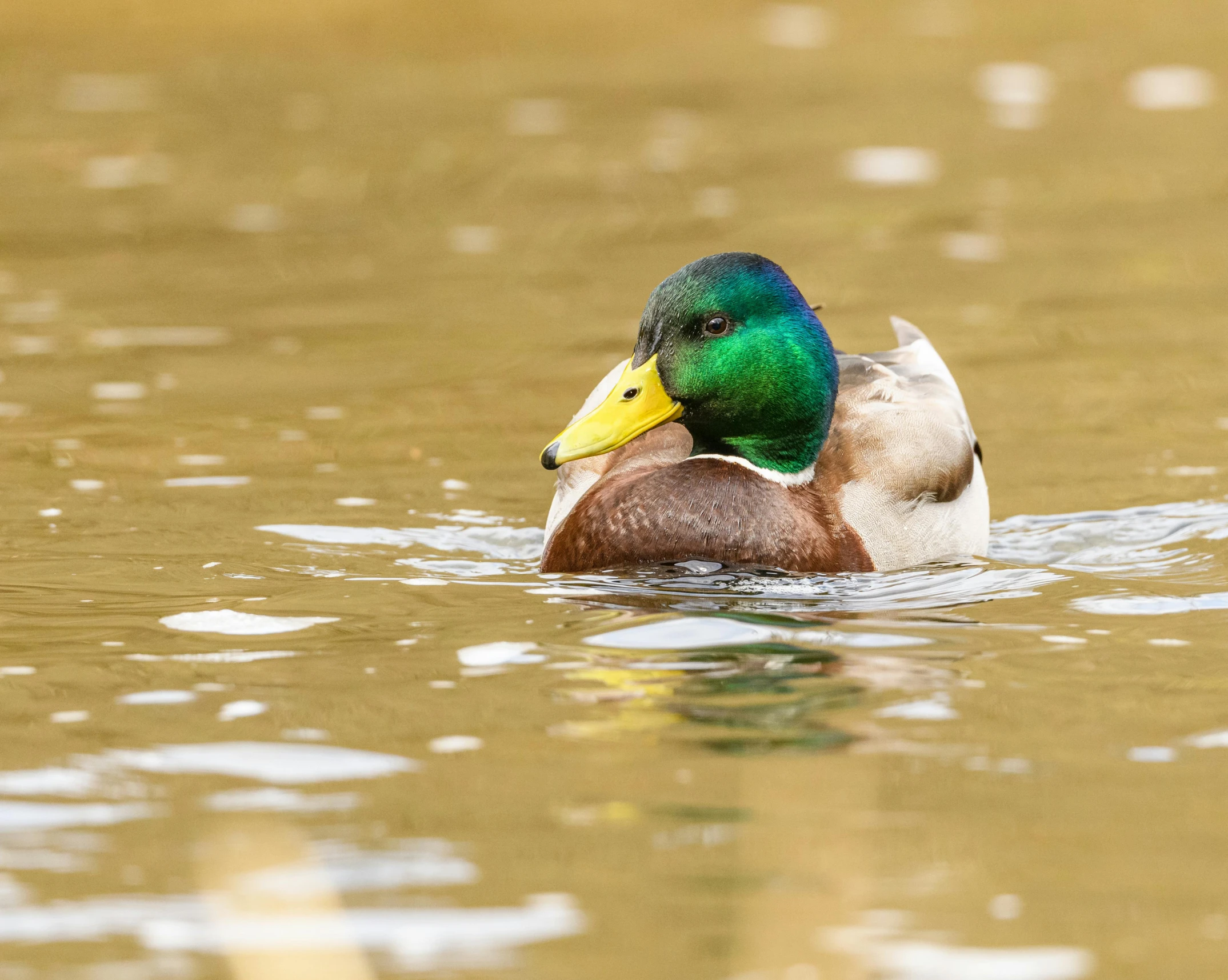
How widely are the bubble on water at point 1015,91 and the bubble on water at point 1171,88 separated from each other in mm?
739

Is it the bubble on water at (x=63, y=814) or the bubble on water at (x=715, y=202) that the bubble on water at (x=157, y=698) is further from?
the bubble on water at (x=715, y=202)

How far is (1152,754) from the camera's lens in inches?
195

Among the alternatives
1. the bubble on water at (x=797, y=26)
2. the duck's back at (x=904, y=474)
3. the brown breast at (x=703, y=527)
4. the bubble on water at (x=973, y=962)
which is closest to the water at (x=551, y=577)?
the bubble on water at (x=973, y=962)

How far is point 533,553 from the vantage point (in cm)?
768

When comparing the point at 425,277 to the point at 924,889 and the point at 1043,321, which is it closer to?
the point at 1043,321

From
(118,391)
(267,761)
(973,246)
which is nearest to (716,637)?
(267,761)

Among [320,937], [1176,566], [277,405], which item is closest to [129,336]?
[277,405]

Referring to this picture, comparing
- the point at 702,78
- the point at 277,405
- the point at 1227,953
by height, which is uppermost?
the point at 702,78

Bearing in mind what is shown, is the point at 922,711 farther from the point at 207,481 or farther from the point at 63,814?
the point at 207,481

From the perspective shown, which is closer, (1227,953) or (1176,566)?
(1227,953)

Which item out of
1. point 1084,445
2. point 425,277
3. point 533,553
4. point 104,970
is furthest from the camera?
point 425,277

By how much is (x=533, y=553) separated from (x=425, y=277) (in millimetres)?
5150

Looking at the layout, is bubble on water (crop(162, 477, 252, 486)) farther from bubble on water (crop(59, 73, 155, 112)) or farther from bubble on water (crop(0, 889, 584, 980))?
bubble on water (crop(59, 73, 155, 112))

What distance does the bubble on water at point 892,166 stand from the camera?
15.0m
